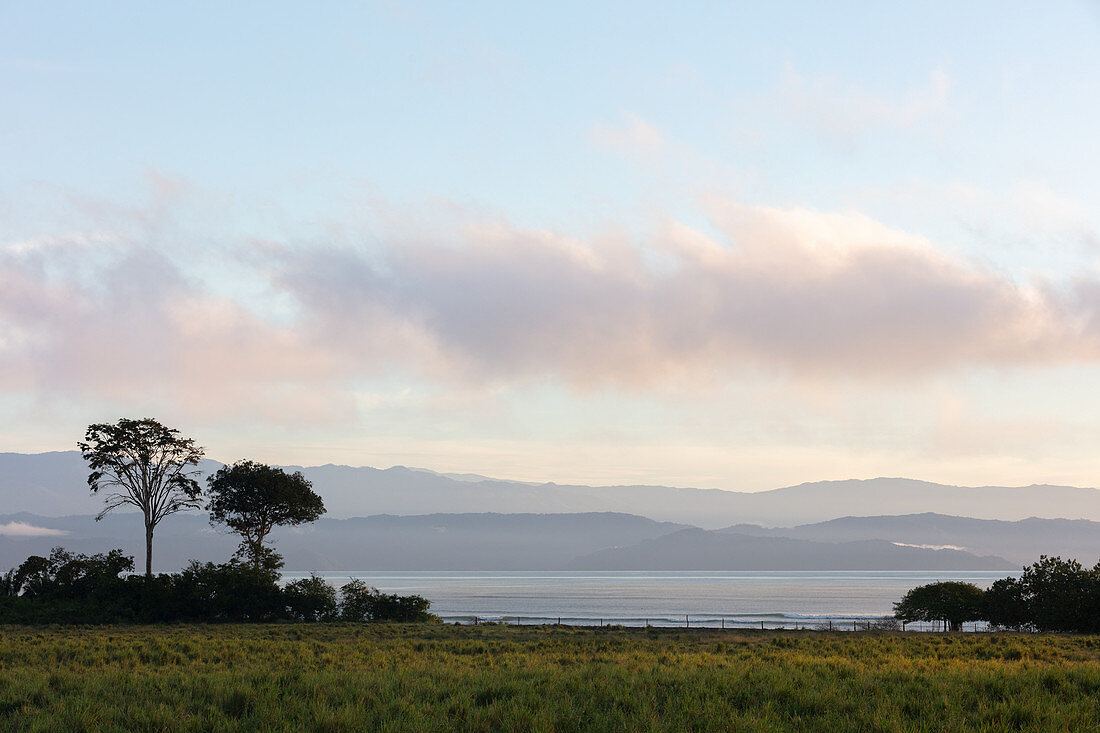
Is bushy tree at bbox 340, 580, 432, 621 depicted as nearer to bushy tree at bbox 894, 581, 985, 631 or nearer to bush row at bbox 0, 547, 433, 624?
bush row at bbox 0, 547, 433, 624

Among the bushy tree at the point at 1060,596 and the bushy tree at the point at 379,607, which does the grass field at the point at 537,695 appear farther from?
the bushy tree at the point at 1060,596

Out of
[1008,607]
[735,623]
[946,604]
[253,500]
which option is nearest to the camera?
[1008,607]

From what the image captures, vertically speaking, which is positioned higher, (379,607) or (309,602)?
(309,602)

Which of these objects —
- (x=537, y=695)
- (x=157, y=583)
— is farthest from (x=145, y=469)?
(x=537, y=695)

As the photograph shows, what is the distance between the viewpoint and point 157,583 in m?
59.0

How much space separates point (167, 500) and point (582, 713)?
60873 millimetres

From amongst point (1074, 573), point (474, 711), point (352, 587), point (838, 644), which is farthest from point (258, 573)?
point (1074, 573)

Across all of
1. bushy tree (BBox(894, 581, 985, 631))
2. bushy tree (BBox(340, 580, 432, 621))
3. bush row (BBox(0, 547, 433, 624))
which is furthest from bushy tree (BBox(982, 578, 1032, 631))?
bush row (BBox(0, 547, 433, 624))

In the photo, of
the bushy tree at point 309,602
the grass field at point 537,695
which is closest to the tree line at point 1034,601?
the grass field at point 537,695

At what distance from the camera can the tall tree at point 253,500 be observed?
237 feet

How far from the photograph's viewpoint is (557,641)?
3575cm

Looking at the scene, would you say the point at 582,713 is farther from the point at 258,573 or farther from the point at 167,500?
the point at 167,500

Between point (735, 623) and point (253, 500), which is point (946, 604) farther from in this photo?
point (253, 500)

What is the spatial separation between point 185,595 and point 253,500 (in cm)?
1394
